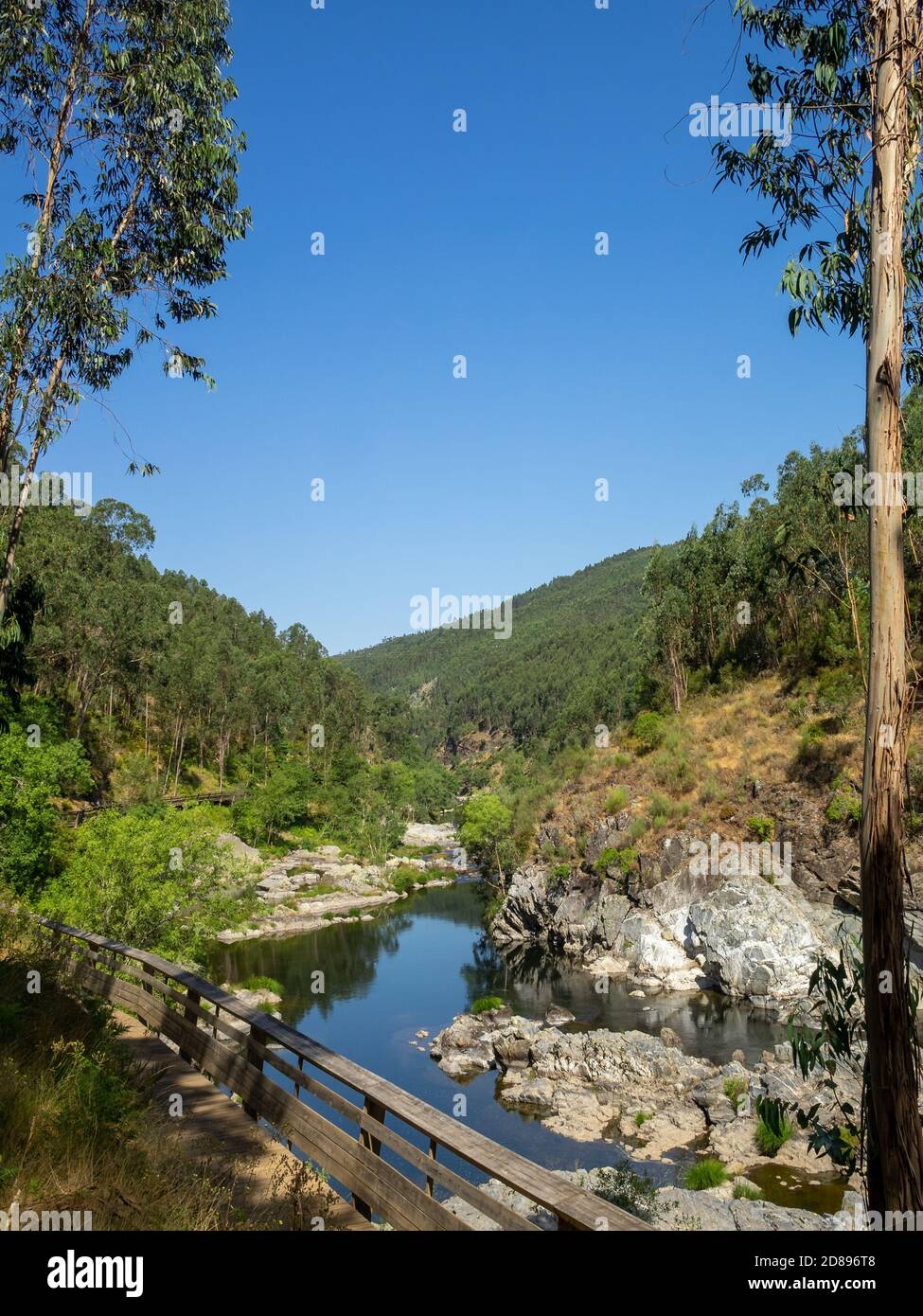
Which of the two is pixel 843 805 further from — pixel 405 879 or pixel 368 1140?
pixel 405 879

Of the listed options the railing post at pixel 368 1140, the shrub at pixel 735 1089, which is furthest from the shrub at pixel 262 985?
the railing post at pixel 368 1140

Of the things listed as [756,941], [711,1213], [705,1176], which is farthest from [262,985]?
[711,1213]

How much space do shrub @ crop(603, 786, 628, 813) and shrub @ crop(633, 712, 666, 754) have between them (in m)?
5.10

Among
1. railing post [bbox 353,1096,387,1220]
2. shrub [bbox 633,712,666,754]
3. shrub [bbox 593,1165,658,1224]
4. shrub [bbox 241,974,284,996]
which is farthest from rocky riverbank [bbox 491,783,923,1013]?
railing post [bbox 353,1096,387,1220]

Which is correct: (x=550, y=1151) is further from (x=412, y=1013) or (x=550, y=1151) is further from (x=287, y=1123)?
(x=287, y=1123)

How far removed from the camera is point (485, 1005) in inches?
1367

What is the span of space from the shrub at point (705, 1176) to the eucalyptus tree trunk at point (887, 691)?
637 inches

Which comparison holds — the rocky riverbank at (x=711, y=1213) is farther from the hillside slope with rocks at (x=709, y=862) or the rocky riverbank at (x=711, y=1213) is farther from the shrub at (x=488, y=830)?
the shrub at (x=488, y=830)

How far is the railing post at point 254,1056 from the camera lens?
6.26m

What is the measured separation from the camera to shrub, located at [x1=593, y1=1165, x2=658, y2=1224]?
14797mm

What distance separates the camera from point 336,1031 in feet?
106

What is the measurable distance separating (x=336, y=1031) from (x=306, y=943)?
16.2 meters

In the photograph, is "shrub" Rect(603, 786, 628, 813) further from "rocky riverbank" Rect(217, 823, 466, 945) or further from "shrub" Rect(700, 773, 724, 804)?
"rocky riverbank" Rect(217, 823, 466, 945)
